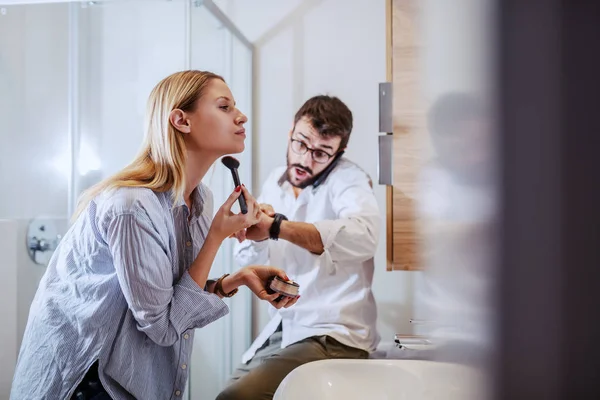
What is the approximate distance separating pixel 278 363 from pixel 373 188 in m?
0.57

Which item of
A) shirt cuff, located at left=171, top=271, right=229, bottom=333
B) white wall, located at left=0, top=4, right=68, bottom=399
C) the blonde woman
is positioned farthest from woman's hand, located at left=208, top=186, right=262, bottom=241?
white wall, located at left=0, top=4, right=68, bottom=399

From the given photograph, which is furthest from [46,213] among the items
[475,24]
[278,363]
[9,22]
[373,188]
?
[475,24]

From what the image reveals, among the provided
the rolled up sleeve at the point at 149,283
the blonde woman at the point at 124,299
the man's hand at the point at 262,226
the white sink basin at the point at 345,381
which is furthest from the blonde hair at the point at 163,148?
the white sink basin at the point at 345,381

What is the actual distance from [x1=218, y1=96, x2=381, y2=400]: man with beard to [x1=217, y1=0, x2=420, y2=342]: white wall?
4 centimetres

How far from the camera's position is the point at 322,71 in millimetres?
1571

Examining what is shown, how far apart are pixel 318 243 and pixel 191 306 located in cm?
57

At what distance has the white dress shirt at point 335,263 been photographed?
1.48 meters

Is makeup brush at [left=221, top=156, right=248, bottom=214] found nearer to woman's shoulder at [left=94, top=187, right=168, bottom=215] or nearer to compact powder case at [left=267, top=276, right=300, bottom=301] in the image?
compact powder case at [left=267, top=276, right=300, bottom=301]

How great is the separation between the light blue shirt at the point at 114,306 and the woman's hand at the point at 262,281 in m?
0.16

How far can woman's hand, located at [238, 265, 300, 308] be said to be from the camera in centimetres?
120

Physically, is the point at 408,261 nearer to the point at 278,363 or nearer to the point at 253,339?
the point at 278,363

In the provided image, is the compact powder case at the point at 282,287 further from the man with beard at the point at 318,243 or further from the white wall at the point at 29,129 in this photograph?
the white wall at the point at 29,129

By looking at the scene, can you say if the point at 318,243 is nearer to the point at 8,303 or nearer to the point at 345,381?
the point at 345,381

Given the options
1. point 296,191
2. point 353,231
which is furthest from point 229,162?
point 353,231
